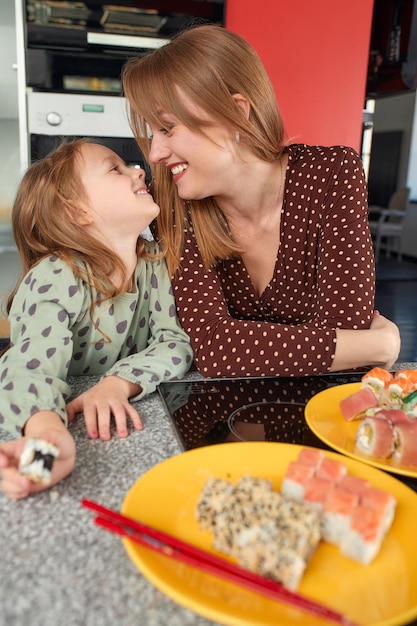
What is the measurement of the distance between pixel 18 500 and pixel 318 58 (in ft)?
9.26

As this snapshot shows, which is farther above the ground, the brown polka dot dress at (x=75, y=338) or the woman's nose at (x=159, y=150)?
the woman's nose at (x=159, y=150)

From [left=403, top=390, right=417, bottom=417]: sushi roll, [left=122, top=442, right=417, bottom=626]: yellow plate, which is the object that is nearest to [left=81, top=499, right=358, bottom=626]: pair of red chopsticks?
[left=122, top=442, right=417, bottom=626]: yellow plate

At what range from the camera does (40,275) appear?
3.76 feet

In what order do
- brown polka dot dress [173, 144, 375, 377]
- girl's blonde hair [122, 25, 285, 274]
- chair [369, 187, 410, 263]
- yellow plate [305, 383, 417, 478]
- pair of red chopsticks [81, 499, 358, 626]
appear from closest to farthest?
1. pair of red chopsticks [81, 499, 358, 626]
2. yellow plate [305, 383, 417, 478]
3. brown polka dot dress [173, 144, 375, 377]
4. girl's blonde hair [122, 25, 285, 274]
5. chair [369, 187, 410, 263]

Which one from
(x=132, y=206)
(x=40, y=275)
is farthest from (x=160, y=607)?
(x=132, y=206)

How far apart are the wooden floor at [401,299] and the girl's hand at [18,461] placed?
2.39 m

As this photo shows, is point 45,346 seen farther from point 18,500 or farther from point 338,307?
point 338,307

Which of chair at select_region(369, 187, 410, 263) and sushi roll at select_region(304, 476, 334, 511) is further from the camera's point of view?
chair at select_region(369, 187, 410, 263)

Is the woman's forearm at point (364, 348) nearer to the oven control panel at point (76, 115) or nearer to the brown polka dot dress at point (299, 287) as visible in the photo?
the brown polka dot dress at point (299, 287)

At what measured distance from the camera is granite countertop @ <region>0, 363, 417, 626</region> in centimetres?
50

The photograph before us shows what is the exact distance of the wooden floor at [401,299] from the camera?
14.0 ft

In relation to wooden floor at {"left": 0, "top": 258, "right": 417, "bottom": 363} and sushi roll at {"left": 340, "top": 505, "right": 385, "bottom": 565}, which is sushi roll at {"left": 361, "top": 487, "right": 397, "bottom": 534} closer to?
sushi roll at {"left": 340, "top": 505, "right": 385, "bottom": 565}

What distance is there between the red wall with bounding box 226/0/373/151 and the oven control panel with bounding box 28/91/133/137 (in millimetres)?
735

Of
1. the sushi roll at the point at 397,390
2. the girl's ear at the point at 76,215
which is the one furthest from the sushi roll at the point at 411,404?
the girl's ear at the point at 76,215
